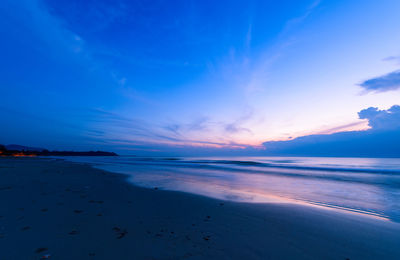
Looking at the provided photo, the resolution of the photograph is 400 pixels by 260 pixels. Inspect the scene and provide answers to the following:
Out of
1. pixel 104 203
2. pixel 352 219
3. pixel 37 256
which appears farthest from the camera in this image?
pixel 104 203

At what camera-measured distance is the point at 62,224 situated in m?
4.13

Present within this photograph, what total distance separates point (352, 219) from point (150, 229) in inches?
251

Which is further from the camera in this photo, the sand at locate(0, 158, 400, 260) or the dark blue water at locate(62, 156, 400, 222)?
the dark blue water at locate(62, 156, 400, 222)

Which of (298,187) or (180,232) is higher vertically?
(298,187)

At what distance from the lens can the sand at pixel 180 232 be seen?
122 inches

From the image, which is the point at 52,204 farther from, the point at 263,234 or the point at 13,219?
the point at 263,234


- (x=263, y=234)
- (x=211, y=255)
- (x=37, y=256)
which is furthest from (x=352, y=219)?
(x=37, y=256)

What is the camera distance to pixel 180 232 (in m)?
3.99

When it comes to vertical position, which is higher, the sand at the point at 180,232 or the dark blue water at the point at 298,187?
the dark blue water at the point at 298,187

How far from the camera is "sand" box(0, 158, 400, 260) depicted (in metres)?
3.09

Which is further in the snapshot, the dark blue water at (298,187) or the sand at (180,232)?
the dark blue water at (298,187)

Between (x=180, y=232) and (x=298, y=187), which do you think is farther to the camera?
(x=298, y=187)

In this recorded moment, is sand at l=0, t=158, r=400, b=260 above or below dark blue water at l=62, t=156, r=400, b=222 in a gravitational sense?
below

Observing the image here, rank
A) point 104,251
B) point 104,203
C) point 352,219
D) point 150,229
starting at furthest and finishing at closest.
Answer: point 104,203, point 352,219, point 150,229, point 104,251
